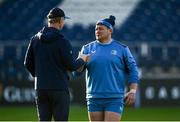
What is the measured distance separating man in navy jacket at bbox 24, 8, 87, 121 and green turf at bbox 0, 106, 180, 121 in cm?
708

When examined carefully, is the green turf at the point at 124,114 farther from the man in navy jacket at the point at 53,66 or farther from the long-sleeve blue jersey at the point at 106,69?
the man in navy jacket at the point at 53,66

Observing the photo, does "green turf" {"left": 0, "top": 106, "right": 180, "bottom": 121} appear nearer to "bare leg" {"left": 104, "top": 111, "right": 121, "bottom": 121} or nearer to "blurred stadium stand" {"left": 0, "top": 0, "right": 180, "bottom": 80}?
"blurred stadium stand" {"left": 0, "top": 0, "right": 180, "bottom": 80}

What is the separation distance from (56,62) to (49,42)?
10.1 inches

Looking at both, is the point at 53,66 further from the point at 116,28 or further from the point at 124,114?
the point at 116,28

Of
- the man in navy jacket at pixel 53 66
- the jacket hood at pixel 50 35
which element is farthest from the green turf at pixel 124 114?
the jacket hood at pixel 50 35

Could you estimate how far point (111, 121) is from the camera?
26.3ft

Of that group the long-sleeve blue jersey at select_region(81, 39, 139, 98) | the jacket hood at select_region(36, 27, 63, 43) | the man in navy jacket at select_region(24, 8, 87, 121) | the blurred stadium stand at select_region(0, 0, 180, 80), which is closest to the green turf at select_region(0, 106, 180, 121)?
the blurred stadium stand at select_region(0, 0, 180, 80)

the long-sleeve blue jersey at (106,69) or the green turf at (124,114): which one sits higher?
the long-sleeve blue jersey at (106,69)

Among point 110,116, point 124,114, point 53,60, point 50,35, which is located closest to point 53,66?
point 53,60

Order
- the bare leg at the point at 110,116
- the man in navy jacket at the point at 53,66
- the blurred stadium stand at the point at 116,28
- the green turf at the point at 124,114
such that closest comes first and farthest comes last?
the man in navy jacket at the point at 53,66 < the bare leg at the point at 110,116 < the green turf at the point at 124,114 < the blurred stadium stand at the point at 116,28

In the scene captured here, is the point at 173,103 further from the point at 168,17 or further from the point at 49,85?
the point at 49,85

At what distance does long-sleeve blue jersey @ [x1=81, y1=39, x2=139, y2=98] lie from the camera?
812 centimetres

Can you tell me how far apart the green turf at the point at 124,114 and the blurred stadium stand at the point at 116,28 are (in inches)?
60.7

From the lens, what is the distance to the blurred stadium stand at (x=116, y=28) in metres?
19.7
